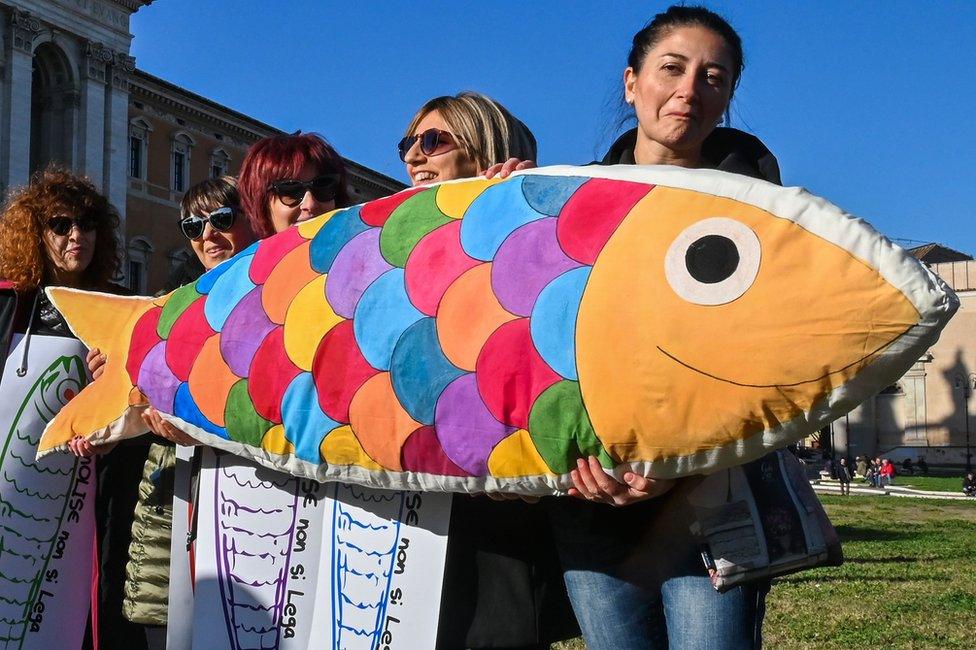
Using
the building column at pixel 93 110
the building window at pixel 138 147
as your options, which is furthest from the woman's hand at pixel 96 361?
the building window at pixel 138 147

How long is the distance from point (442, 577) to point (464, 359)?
52 centimetres

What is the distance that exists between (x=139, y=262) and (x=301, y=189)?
1261 inches

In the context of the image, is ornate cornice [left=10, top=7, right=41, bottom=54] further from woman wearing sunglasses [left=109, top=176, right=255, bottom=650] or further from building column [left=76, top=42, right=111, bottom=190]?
woman wearing sunglasses [left=109, top=176, right=255, bottom=650]

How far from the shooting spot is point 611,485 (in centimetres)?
197

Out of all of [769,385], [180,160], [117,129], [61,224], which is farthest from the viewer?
[180,160]

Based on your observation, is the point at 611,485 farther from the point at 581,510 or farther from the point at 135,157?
the point at 135,157

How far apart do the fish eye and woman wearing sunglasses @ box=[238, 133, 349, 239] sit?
133 centimetres

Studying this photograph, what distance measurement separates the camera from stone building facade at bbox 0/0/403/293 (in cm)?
2742

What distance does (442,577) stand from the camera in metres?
2.28

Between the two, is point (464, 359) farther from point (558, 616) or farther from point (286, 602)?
point (286, 602)

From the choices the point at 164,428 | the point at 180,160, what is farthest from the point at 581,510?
the point at 180,160

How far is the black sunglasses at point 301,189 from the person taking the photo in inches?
114

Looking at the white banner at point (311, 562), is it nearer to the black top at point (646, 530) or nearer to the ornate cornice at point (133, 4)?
the black top at point (646, 530)

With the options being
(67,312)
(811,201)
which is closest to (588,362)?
(811,201)
